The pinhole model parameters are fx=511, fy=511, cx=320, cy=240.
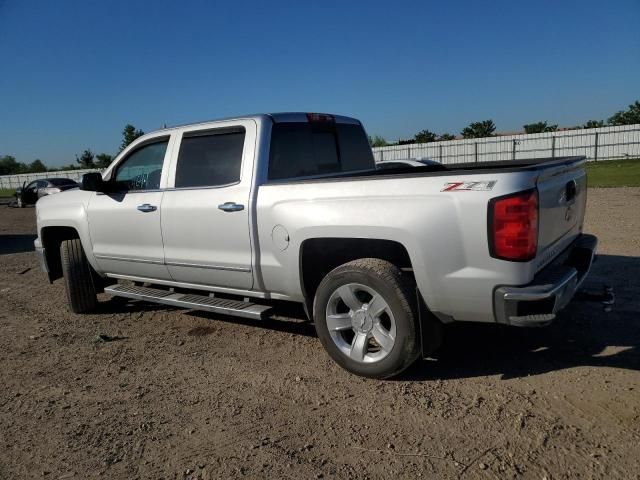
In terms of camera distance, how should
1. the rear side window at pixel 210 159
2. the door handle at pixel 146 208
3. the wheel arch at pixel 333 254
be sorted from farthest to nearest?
the door handle at pixel 146 208
the rear side window at pixel 210 159
the wheel arch at pixel 333 254

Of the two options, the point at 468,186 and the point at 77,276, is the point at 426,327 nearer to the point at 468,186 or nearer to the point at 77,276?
the point at 468,186

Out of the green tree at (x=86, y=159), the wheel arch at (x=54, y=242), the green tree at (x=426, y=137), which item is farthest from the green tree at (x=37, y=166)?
the wheel arch at (x=54, y=242)

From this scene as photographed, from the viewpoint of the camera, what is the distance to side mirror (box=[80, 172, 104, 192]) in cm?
505

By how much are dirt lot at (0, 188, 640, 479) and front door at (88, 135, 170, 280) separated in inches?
27.3

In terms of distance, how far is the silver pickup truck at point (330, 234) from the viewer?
10.2 feet

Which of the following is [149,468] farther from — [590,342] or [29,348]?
[590,342]

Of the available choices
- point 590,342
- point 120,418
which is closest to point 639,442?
point 590,342

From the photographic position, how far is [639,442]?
107 inches

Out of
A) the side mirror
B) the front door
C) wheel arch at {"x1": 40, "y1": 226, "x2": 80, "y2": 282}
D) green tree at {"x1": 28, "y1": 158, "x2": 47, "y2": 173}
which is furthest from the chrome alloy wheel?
green tree at {"x1": 28, "y1": 158, "x2": 47, "y2": 173}

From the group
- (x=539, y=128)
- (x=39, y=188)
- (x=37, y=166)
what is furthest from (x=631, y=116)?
(x=37, y=166)

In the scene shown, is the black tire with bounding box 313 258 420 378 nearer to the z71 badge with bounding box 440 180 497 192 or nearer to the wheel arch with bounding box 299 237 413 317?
the wheel arch with bounding box 299 237 413 317

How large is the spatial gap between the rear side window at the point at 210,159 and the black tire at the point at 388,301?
130 centimetres

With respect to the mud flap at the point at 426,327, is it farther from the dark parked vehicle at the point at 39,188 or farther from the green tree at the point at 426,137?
the green tree at the point at 426,137

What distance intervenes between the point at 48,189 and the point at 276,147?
73.8 ft
